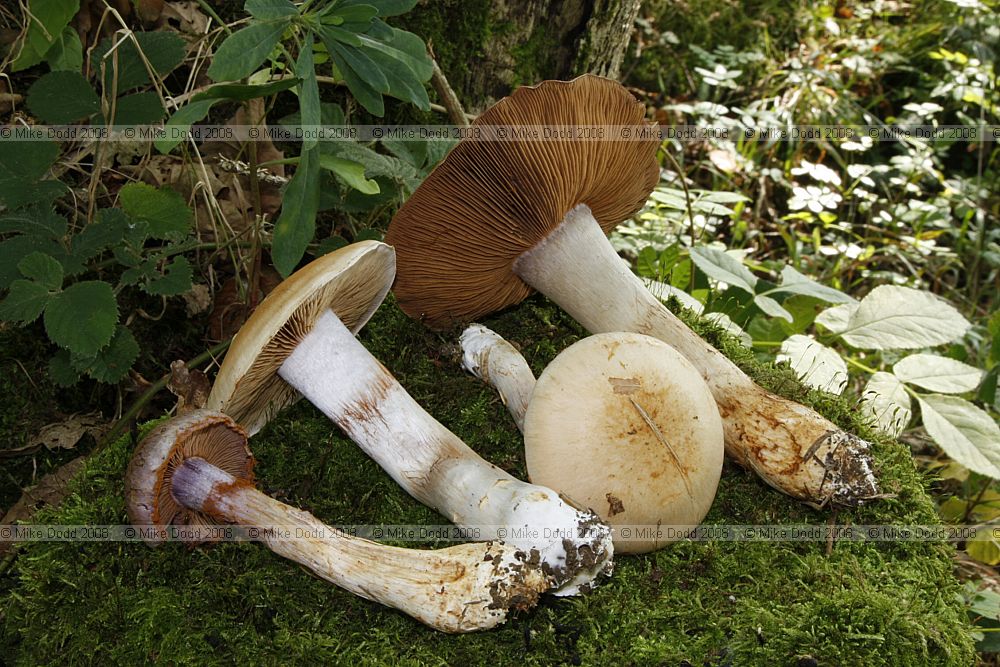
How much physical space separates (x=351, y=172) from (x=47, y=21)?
3.43 ft

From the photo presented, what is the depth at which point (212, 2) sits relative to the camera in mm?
3275

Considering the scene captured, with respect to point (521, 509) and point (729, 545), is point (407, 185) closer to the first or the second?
point (521, 509)

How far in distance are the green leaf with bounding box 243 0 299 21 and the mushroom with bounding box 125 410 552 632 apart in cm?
110

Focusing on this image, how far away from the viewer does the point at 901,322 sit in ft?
10.8

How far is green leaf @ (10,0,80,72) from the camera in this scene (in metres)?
2.48

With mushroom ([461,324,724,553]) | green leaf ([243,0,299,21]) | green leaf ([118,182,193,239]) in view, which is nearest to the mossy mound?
mushroom ([461,324,724,553])

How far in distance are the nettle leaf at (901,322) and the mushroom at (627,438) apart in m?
1.28

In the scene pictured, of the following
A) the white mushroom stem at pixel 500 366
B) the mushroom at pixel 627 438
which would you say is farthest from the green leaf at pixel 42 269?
the mushroom at pixel 627 438

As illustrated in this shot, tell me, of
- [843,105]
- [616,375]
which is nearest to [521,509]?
[616,375]

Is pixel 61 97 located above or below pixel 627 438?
above

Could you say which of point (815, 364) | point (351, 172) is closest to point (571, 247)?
point (351, 172)

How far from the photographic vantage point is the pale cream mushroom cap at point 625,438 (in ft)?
7.38

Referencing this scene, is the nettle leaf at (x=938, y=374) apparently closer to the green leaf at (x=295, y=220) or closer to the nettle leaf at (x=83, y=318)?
the green leaf at (x=295, y=220)

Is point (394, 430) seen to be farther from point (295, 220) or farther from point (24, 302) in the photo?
point (24, 302)
